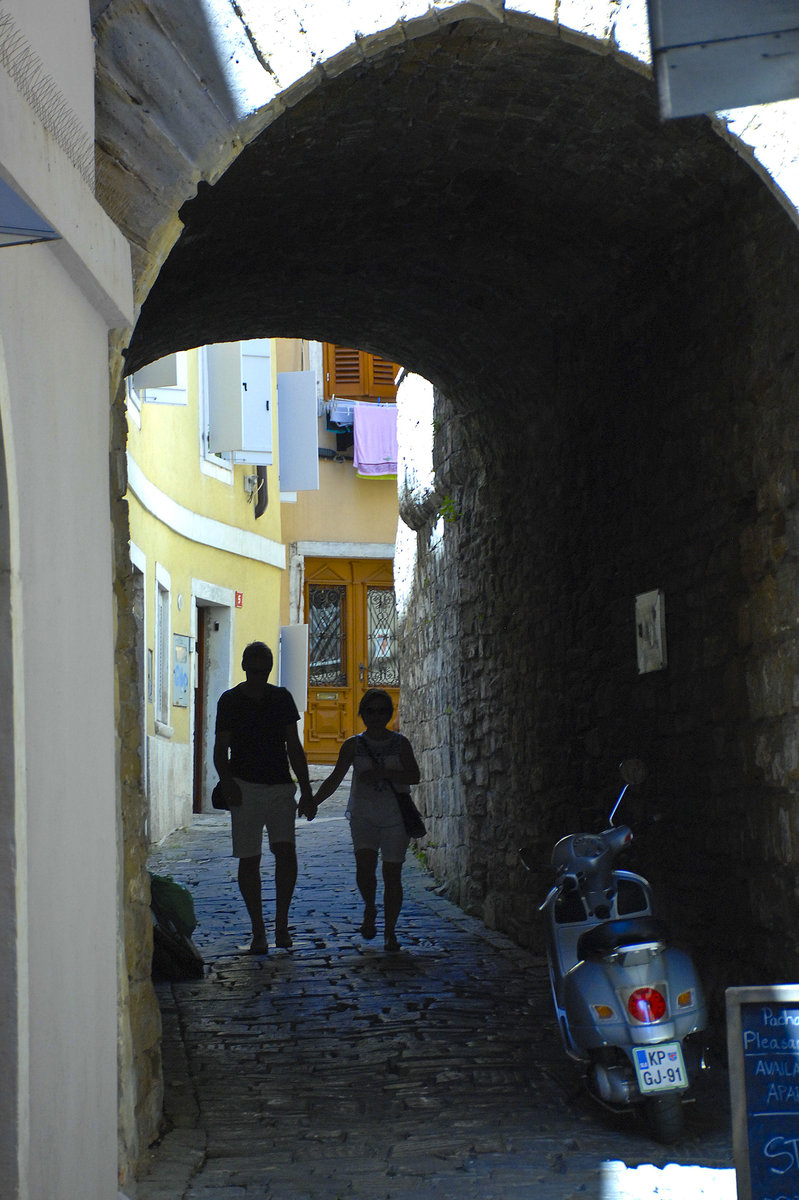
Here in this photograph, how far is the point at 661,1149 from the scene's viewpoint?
13.8 feet

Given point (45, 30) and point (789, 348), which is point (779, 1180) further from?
point (45, 30)

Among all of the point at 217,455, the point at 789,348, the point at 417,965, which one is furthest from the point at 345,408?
the point at 789,348

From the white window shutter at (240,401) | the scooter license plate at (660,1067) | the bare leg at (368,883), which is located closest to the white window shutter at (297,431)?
the white window shutter at (240,401)

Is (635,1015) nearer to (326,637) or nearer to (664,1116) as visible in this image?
(664,1116)

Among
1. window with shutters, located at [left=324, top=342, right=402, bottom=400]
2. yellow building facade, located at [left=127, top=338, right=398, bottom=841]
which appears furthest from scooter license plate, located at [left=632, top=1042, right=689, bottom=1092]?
window with shutters, located at [left=324, top=342, right=402, bottom=400]

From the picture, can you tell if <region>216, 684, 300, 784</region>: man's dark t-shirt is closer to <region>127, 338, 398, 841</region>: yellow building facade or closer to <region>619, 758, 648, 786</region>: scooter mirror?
<region>619, 758, 648, 786</region>: scooter mirror

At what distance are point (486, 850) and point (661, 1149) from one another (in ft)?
13.9

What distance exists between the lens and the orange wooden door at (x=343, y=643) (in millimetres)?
20812

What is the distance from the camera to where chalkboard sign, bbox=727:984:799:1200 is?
10.4 ft

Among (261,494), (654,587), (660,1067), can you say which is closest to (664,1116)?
(660,1067)

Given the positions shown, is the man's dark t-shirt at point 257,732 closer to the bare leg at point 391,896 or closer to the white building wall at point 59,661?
the bare leg at point 391,896

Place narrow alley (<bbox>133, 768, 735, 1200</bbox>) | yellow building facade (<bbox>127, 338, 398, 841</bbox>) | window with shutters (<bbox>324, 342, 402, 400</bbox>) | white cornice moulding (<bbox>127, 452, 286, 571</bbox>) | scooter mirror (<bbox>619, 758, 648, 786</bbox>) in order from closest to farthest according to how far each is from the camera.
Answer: narrow alley (<bbox>133, 768, 735, 1200</bbox>)
scooter mirror (<bbox>619, 758, 648, 786</bbox>)
white cornice moulding (<bbox>127, 452, 286, 571</bbox>)
yellow building facade (<bbox>127, 338, 398, 841</bbox>)
window with shutters (<bbox>324, 342, 402, 400</bbox>)

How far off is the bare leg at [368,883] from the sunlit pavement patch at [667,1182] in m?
3.57

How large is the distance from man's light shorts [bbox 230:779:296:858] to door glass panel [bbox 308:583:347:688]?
13.6 m
